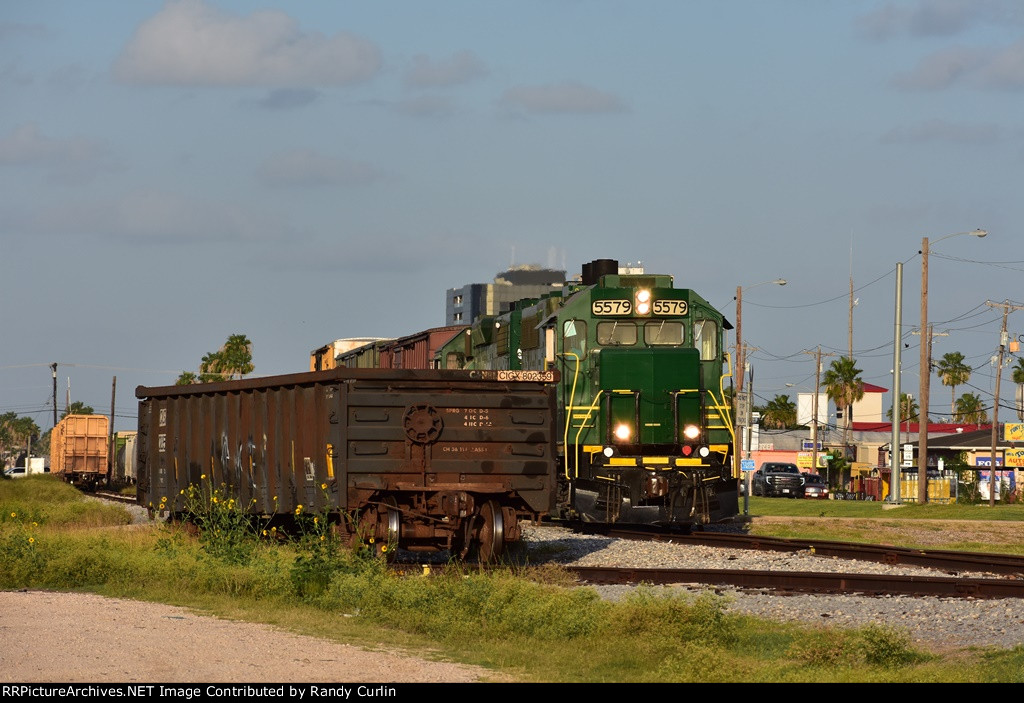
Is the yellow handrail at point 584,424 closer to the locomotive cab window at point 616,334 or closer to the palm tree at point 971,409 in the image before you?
the locomotive cab window at point 616,334

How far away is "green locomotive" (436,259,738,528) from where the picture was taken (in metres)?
22.0

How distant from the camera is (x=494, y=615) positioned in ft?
44.3

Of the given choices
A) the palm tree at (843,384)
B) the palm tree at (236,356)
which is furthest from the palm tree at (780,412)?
the palm tree at (236,356)

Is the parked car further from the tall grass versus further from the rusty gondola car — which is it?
the tall grass

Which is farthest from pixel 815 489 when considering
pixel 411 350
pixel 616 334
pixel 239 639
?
pixel 239 639

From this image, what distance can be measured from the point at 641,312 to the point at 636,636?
34.2 feet

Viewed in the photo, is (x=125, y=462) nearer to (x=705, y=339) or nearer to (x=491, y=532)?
(x=705, y=339)

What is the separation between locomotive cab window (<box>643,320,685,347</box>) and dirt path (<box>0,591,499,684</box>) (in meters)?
11.0

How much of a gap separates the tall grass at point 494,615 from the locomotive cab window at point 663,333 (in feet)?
21.6

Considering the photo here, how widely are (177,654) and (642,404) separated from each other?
12.5m

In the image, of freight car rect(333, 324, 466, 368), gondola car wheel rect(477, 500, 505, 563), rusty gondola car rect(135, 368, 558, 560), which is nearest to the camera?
rusty gondola car rect(135, 368, 558, 560)

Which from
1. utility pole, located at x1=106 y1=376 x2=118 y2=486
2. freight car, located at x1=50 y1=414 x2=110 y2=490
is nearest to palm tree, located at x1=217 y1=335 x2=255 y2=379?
utility pole, located at x1=106 y1=376 x2=118 y2=486
